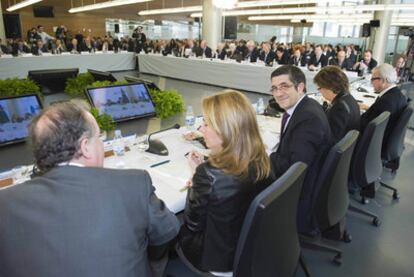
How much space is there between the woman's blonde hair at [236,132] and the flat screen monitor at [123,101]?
158 cm

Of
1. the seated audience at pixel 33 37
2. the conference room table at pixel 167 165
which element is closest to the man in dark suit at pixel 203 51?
the seated audience at pixel 33 37

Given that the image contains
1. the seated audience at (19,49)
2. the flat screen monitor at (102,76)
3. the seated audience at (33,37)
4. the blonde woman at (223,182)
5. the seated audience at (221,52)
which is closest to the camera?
the blonde woman at (223,182)

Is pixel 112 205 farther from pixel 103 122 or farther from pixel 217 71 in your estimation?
pixel 217 71

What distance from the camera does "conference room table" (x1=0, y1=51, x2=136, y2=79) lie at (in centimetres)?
827

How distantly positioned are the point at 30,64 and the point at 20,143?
7657 mm

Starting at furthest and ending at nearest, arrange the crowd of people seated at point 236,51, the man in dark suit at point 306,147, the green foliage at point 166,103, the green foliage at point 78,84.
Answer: the crowd of people seated at point 236,51
the green foliage at point 78,84
the green foliage at point 166,103
the man in dark suit at point 306,147

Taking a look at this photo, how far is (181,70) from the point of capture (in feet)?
32.2

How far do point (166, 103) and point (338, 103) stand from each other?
1.55 metres

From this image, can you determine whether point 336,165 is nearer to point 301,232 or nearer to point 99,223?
point 301,232

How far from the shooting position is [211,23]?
11.0 m

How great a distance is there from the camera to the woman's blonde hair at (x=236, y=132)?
1339 mm

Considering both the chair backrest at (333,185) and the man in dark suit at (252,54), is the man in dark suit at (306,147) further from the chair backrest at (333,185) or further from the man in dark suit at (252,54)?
the man in dark suit at (252,54)

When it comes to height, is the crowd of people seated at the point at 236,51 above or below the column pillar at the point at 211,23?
below

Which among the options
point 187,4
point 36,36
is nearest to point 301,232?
point 36,36
